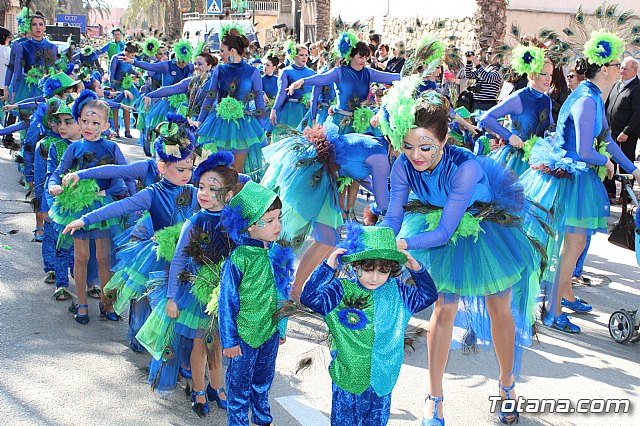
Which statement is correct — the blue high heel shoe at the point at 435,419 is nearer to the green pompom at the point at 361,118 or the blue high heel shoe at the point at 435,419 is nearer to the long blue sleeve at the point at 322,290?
the long blue sleeve at the point at 322,290

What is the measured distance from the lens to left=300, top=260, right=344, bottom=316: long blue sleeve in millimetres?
3424

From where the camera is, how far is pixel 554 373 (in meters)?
5.31

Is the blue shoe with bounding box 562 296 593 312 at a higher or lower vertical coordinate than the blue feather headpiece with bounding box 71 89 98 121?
lower

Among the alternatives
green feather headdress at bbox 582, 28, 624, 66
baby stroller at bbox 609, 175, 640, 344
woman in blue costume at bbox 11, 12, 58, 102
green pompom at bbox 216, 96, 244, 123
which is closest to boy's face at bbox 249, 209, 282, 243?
baby stroller at bbox 609, 175, 640, 344

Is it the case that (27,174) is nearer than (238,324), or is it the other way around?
(238,324)

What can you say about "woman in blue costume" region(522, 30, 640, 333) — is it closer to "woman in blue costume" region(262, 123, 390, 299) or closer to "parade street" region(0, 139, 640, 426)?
"parade street" region(0, 139, 640, 426)

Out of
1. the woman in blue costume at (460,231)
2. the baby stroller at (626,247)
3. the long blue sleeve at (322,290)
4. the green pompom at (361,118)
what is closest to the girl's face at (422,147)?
the woman in blue costume at (460,231)

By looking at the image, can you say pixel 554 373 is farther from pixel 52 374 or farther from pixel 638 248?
pixel 52 374

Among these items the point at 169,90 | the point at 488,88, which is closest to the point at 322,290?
the point at 169,90

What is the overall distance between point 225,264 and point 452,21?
2166 cm

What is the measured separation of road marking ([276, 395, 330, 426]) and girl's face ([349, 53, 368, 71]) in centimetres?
475

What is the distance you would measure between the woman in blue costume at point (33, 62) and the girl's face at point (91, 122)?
6.36 m

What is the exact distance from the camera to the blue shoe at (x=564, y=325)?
608 centimetres

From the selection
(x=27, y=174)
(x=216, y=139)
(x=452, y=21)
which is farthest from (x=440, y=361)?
(x=452, y=21)
